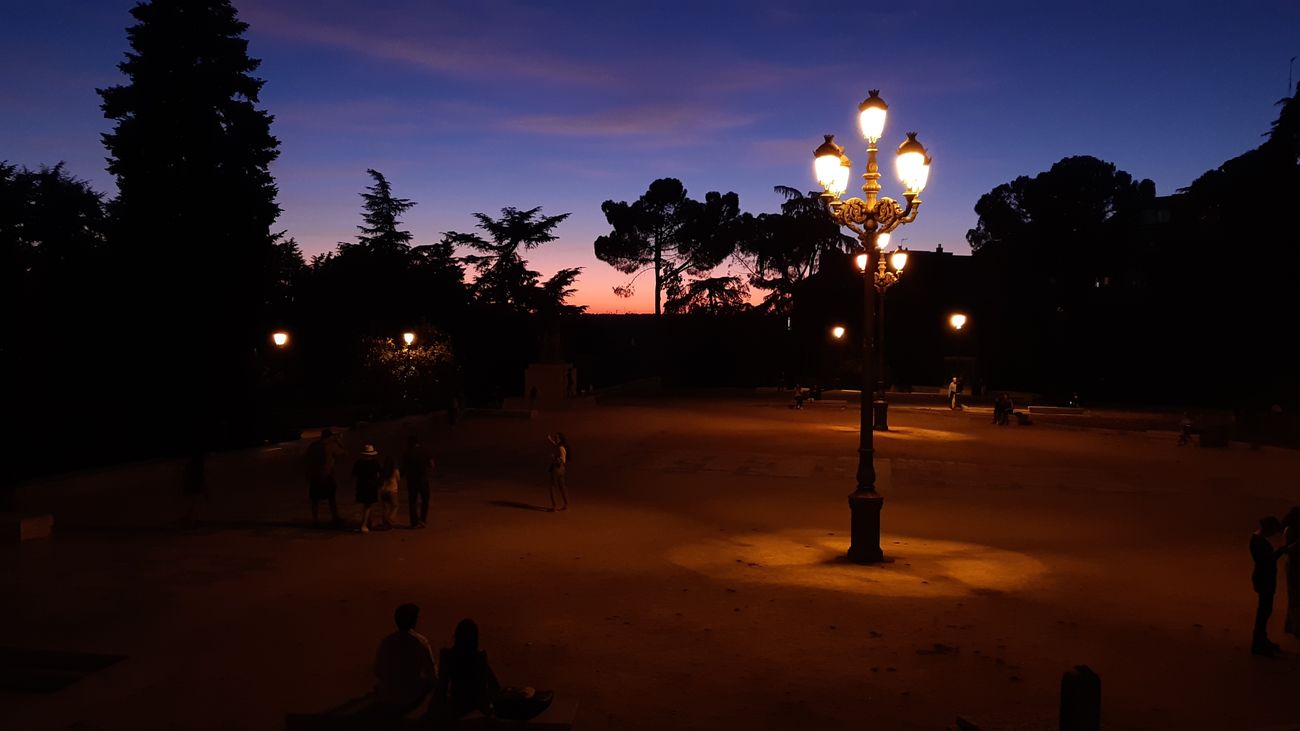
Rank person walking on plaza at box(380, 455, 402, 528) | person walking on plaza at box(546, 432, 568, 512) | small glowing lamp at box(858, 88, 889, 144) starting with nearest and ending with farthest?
small glowing lamp at box(858, 88, 889, 144)
person walking on plaza at box(380, 455, 402, 528)
person walking on plaza at box(546, 432, 568, 512)

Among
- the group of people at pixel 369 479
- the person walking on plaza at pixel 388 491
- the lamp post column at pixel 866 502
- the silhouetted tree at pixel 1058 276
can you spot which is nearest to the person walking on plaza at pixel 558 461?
the group of people at pixel 369 479

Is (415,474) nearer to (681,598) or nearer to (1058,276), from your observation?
(681,598)

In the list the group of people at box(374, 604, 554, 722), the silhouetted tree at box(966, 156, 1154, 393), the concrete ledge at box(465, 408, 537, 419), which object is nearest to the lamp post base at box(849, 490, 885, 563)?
the group of people at box(374, 604, 554, 722)

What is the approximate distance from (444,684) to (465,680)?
0.16m

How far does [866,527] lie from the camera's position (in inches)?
465

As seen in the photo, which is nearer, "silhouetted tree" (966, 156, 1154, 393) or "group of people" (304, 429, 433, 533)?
"group of people" (304, 429, 433, 533)

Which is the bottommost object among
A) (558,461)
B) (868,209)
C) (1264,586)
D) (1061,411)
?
(1264,586)

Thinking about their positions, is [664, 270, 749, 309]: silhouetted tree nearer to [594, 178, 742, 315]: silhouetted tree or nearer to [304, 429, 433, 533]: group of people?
[594, 178, 742, 315]: silhouetted tree

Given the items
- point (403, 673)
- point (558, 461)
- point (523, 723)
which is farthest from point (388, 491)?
point (523, 723)

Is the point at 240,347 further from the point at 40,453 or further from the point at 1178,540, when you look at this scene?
the point at 1178,540

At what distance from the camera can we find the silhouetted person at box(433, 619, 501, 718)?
5.94 meters

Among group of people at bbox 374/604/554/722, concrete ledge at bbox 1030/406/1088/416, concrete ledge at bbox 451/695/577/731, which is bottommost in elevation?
concrete ledge at bbox 451/695/577/731

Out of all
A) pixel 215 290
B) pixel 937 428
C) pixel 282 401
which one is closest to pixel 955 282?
pixel 937 428

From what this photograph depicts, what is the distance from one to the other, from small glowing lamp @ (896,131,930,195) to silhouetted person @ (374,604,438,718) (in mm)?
9007
